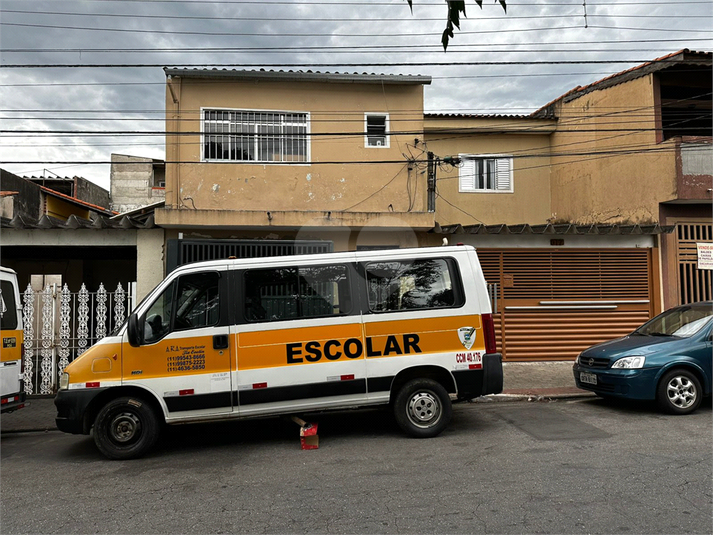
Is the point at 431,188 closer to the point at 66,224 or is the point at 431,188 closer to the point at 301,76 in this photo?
the point at 301,76

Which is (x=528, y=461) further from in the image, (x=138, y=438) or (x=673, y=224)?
(x=673, y=224)

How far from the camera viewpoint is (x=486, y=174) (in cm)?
1697

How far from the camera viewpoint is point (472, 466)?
5.44 meters

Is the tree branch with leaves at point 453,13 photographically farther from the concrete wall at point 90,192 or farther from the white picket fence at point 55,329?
the concrete wall at point 90,192

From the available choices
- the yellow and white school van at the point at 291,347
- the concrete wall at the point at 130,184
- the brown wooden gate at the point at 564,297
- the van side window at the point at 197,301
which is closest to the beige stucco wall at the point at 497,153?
the brown wooden gate at the point at 564,297

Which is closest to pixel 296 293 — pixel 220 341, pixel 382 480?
pixel 220 341

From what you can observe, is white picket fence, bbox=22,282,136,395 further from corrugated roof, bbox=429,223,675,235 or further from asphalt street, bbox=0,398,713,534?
corrugated roof, bbox=429,223,675,235

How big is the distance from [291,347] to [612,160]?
12298mm

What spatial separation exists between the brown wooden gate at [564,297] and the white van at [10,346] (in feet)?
29.8

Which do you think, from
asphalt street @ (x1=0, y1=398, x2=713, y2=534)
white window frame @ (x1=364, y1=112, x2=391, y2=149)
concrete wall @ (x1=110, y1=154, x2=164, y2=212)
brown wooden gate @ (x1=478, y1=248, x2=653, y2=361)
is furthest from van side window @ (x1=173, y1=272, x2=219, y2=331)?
concrete wall @ (x1=110, y1=154, x2=164, y2=212)

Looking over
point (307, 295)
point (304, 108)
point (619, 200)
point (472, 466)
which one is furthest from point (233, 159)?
point (619, 200)

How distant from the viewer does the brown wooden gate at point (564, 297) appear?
489 inches

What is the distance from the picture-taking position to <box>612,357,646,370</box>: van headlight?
751 centimetres

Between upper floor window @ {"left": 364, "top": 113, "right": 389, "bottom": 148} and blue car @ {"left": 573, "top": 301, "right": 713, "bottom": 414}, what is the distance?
23.5 ft
